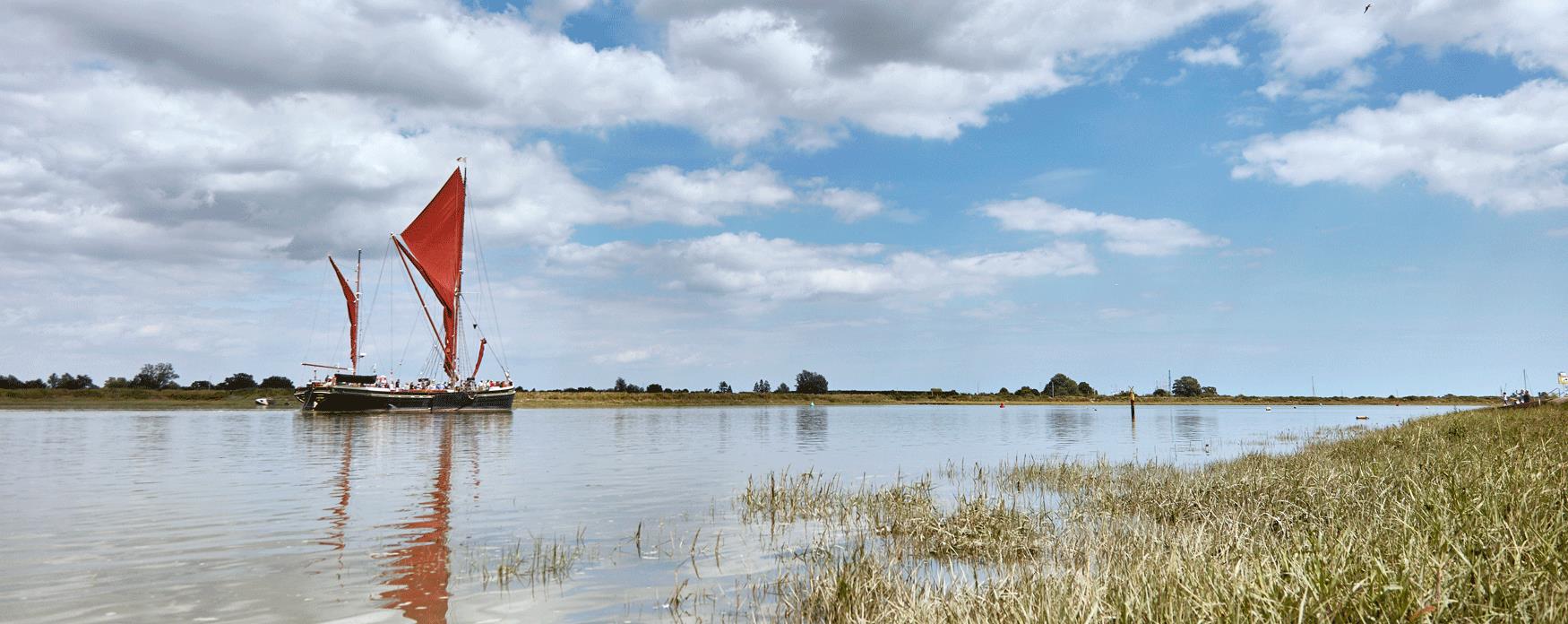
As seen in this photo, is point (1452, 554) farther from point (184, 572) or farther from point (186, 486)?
point (186, 486)

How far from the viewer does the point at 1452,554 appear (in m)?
7.02

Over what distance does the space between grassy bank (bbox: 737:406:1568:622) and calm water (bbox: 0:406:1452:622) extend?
2.13 metres

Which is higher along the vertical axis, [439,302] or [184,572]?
[439,302]

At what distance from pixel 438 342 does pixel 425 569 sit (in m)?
83.1

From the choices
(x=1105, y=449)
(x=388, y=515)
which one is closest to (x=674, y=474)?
(x=388, y=515)

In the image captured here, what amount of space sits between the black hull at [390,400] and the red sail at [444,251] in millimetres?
3710

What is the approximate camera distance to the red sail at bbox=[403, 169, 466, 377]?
8681 cm

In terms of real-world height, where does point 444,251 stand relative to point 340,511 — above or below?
above

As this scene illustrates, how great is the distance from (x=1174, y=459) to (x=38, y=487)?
3248 centimetres

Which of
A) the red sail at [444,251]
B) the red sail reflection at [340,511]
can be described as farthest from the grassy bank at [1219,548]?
the red sail at [444,251]

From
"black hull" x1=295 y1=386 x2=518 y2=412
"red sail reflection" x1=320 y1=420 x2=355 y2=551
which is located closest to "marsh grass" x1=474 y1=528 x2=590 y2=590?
"red sail reflection" x1=320 y1=420 x2=355 y2=551

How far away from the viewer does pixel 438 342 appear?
8819 cm

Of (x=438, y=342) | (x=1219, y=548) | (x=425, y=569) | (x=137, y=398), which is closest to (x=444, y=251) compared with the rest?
(x=438, y=342)

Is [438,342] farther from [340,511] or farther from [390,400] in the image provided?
[340,511]
